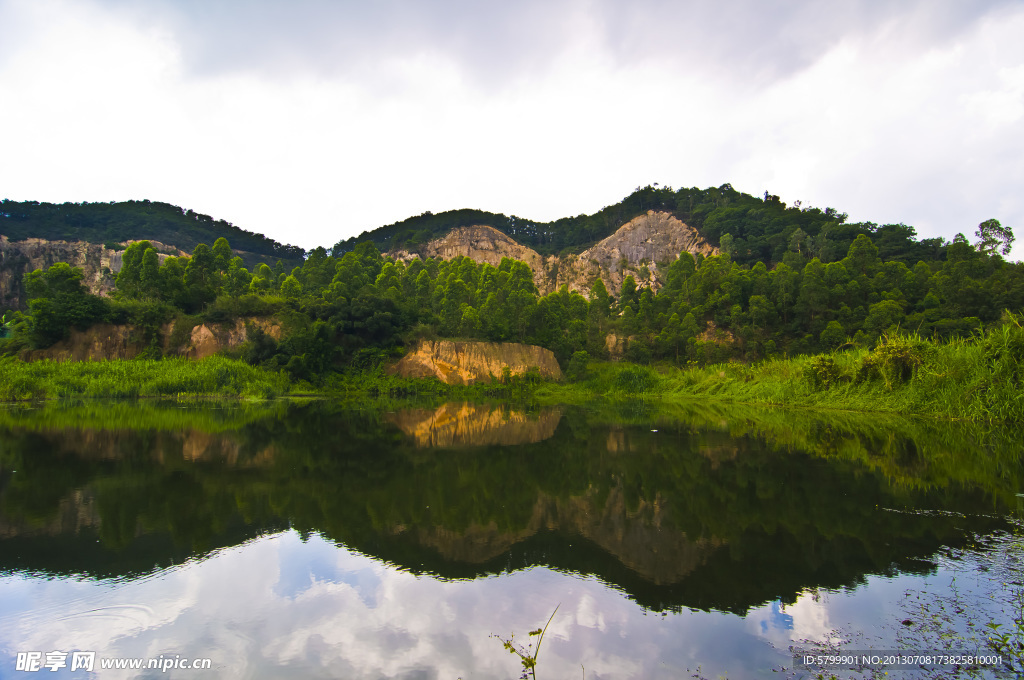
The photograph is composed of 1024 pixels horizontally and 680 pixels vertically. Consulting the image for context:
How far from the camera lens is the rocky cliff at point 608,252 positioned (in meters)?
84.6

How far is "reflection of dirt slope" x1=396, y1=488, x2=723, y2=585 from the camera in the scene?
4168mm

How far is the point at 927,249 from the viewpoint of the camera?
56719 mm

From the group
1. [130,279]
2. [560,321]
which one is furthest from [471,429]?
[130,279]

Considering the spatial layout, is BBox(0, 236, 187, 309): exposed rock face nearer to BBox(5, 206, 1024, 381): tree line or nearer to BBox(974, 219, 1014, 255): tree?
BBox(5, 206, 1024, 381): tree line

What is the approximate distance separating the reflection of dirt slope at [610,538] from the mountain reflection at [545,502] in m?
0.02

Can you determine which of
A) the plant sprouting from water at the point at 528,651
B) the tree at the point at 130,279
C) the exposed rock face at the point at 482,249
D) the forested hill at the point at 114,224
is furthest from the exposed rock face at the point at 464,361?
the forested hill at the point at 114,224

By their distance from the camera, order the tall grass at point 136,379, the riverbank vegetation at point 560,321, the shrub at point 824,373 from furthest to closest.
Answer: the riverbank vegetation at point 560,321 → the tall grass at point 136,379 → the shrub at point 824,373

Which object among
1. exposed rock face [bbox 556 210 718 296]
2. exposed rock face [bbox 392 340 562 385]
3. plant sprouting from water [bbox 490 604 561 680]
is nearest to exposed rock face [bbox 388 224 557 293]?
exposed rock face [bbox 556 210 718 296]

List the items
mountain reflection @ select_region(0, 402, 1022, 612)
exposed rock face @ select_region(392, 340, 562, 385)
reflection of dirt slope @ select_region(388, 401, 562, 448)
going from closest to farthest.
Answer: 1. mountain reflection @ select_region(0, 402, 1022, 612)
2. reflection of dirt slope @ select_region(388, 401, 562, 448)
3. exposed rock face @ select_region(392, 340, 562, 385)

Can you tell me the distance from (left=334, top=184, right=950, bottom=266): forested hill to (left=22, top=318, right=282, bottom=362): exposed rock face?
51.5 meters

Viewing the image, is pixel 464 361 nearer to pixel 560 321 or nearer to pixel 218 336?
pixel 560 321

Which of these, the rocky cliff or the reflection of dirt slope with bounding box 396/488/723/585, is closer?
the reflection of dirt slope with bounding box 396/488/723/585

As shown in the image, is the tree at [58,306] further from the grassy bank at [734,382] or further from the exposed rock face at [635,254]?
the exposed rock face at [635,254]

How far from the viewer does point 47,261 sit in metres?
72.1
